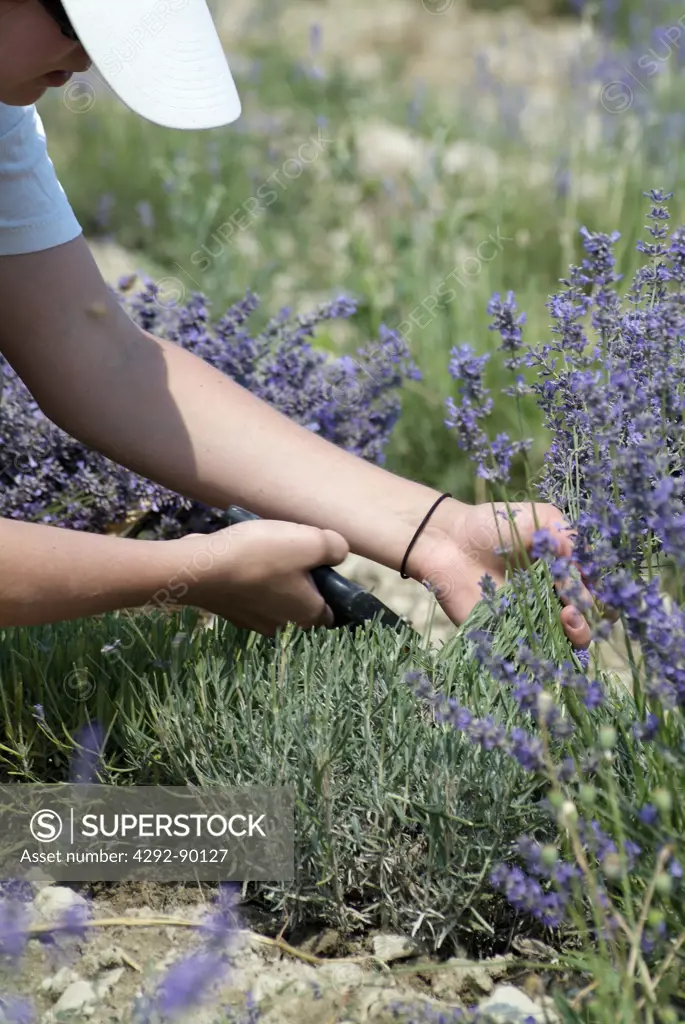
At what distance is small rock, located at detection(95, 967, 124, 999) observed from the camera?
1.44 m

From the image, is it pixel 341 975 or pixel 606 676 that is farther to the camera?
pixel 606 676

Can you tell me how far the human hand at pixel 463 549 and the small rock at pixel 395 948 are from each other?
541 millimetres

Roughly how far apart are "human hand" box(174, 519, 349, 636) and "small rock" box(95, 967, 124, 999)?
0.53 metres

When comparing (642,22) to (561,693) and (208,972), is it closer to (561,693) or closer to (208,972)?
(561,693)

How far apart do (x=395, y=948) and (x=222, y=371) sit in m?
1.34

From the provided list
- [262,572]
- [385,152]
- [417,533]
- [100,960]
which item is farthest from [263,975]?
[385,152]

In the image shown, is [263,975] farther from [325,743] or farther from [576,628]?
[576,628]

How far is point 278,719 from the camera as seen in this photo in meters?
1.58

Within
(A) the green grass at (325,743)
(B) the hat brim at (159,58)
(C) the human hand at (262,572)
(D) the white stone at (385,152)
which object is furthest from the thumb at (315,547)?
(D) the white stone at (385,152)

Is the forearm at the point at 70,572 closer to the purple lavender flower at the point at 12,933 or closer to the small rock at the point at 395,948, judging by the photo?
the purple lavender flower at the point at 12,933

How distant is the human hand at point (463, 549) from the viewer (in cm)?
190

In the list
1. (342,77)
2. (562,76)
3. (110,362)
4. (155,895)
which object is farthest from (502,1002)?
(562,76)

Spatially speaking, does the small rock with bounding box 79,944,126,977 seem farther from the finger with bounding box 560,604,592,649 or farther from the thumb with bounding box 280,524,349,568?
the finger with bounding box 560,604,592,649

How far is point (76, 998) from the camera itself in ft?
4.63
